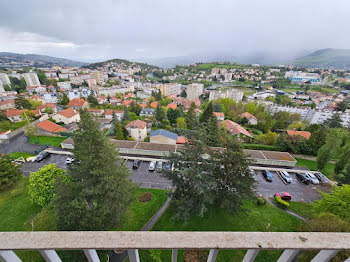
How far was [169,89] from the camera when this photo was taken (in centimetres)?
9375

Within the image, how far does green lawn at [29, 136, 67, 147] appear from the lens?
29.5 meters

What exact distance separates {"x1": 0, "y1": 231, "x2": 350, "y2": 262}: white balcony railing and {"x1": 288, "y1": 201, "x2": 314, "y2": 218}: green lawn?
774 inches

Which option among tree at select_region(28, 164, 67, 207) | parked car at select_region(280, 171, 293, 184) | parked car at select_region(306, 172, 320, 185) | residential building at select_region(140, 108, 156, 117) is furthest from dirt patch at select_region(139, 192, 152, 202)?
residential building at select_region(140, 108, 156, 117)

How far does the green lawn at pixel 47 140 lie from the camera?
96.7ft

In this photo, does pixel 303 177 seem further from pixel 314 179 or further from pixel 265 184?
pixel 265 184

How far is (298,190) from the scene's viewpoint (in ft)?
66.5

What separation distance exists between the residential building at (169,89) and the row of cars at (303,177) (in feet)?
255

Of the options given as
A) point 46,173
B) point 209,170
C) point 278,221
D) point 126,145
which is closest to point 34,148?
point 126,145

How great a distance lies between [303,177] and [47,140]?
153 feet

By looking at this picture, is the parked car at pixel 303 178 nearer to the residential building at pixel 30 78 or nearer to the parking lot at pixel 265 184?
the parking lot at pixel 265 184

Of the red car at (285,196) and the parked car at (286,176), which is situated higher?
the red car at (285,196)

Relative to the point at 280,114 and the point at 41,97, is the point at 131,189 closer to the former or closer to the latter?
the point at 280,114

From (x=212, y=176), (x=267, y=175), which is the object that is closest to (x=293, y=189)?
(x=267, y=175)

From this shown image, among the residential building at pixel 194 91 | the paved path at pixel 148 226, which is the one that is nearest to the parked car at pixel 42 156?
the paved path at pixel 148 226
